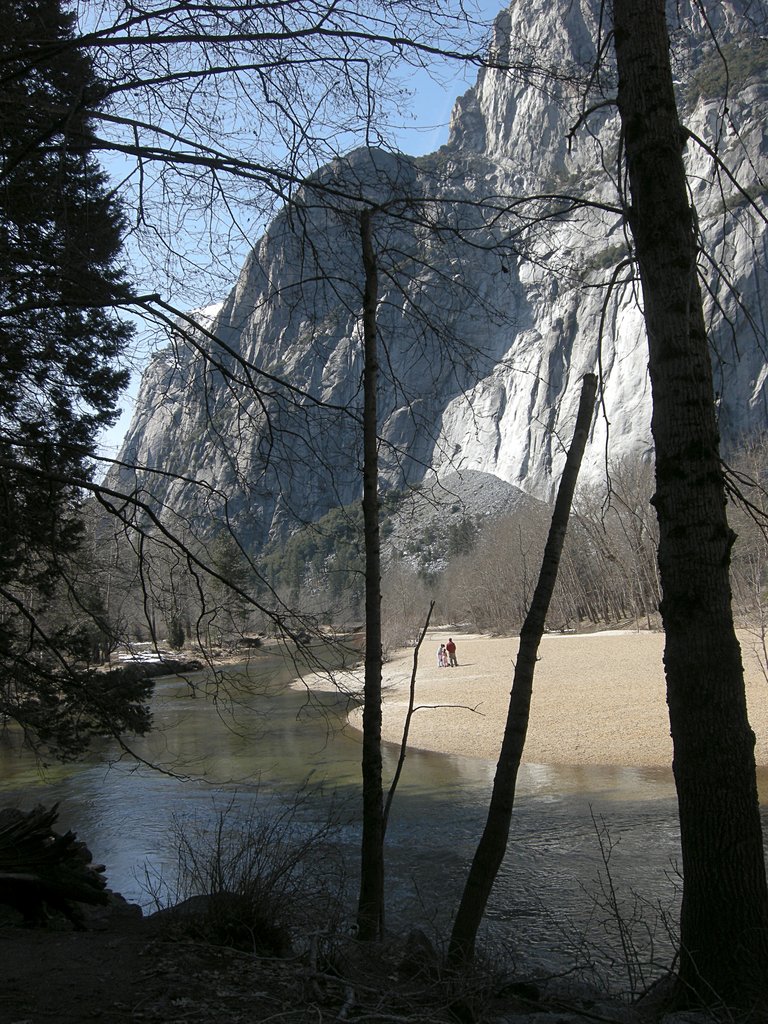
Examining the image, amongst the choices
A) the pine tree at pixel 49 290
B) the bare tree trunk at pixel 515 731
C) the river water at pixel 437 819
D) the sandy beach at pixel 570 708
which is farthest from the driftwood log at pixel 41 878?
the sandy beach at pixel 570 708

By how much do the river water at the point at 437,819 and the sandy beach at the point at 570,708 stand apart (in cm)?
134

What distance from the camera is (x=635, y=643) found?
134ft

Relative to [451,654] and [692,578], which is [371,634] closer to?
[692,578]

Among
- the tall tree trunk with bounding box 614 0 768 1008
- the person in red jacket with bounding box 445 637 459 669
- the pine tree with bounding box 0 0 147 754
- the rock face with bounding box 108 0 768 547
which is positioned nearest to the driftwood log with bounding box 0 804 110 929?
the pine tree with bounding box 0 0 147 754

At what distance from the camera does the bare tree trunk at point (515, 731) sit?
5.73 m

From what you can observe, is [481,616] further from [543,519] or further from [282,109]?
[282,109]

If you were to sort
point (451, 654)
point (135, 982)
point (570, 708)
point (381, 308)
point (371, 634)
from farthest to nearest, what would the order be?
point (451, 654), point (570, 708), point (381, 308), point (371, 634), point (135, 982)

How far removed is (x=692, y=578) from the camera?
392 cm

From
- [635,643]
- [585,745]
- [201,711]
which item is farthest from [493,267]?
[635,643]

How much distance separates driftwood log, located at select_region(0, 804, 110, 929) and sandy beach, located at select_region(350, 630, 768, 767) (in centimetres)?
709

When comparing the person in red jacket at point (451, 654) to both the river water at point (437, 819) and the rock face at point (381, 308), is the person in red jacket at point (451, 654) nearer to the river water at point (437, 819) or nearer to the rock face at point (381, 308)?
the river water at point (437, 819)

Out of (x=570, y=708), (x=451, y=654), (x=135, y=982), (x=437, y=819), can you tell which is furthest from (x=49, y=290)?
Answer: (x=451, y=654)

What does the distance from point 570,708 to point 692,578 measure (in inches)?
888

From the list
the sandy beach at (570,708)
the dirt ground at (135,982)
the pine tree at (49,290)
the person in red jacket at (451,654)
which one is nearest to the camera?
the dirt ground at (135,982)
